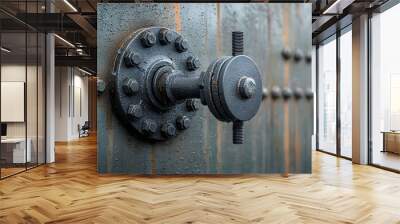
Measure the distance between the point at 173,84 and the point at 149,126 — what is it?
60cm

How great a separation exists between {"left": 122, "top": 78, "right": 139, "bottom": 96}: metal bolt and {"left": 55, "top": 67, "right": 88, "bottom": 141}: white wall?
13.0 m

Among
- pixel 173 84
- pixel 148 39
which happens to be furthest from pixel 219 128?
pixel 173 84

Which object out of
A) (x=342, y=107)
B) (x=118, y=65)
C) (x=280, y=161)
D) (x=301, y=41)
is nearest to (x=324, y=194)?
(x=280, y=161)

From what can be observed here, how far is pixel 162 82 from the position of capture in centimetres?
173

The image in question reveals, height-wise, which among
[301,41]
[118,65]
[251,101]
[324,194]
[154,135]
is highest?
[301,41]

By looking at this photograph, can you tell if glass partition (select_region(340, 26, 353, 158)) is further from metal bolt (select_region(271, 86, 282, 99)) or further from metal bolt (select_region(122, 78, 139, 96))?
metal bolt (select_region(122, 78, 139, 96))

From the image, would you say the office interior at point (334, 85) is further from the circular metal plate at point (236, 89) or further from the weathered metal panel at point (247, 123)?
the circular metal plate at point (236, 89)

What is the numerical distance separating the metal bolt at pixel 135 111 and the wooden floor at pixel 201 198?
1.38m

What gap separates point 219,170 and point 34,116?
3800 millimetres

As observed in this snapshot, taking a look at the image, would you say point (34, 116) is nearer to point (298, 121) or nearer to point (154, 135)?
point (298, 121)

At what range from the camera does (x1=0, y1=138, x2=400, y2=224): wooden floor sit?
10.6 ft

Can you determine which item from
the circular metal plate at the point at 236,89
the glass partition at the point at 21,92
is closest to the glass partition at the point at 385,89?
the circular metal plate at the point at 236,89

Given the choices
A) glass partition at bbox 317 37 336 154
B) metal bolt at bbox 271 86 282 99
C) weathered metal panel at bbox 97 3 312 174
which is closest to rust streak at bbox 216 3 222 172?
weathered metal panel at bbox 97 3 312 174

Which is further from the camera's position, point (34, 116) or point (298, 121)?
point (34, 116)
